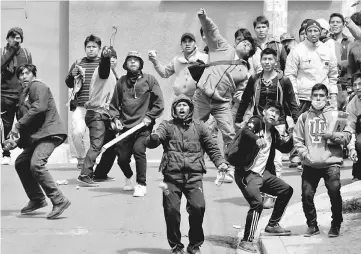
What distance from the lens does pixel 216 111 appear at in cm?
1404

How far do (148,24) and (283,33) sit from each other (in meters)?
3.10

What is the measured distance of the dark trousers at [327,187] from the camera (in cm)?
1070

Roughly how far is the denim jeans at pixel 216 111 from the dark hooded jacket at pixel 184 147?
3.29 m

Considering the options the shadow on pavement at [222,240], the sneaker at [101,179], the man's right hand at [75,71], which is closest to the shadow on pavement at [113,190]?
the sneaker at [101,179]

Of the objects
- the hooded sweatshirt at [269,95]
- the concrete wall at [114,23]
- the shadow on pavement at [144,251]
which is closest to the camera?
the shadow on pavement at [144,251]

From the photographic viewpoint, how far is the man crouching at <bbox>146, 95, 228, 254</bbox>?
10305mm

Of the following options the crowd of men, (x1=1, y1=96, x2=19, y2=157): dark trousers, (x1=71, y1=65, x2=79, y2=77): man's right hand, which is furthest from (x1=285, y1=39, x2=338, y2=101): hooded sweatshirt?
(x1=1, y1=96, x2=19, y2=157): dark trousers

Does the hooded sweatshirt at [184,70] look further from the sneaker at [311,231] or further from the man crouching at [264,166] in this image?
the sneaker at [311,231]

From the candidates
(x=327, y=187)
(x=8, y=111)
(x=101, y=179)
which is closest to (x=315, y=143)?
(x=327, y=187)

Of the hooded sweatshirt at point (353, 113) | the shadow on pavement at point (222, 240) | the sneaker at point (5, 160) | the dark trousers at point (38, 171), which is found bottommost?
the shadow on pavement at point (222, 240)

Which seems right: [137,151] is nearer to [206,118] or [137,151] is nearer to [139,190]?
[139,190]

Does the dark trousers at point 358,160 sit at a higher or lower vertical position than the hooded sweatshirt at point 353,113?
lower

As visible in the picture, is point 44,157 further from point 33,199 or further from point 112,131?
point 112,131

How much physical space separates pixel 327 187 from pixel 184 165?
5.03ft
